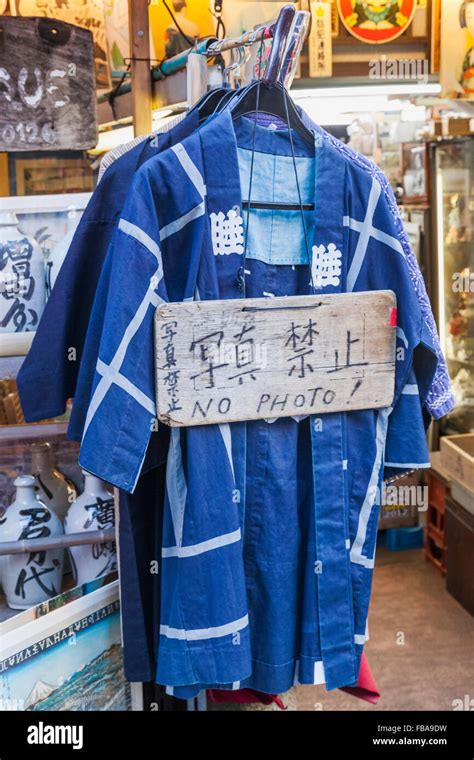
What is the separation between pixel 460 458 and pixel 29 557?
235 cm

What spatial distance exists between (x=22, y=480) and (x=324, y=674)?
0.83m

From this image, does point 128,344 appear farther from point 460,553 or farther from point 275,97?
point 460,553

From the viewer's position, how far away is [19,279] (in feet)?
6.71

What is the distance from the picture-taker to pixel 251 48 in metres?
1.88

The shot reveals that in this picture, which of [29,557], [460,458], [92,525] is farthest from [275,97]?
[460,458]

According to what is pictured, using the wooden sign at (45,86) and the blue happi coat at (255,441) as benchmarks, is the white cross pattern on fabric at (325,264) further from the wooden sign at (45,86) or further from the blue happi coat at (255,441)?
the wooden sign at (45,86)

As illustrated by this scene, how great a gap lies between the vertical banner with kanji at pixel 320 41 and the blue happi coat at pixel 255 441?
2124 mm

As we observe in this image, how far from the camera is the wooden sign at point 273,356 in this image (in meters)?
1.66

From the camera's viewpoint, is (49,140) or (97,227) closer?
(97,227)
